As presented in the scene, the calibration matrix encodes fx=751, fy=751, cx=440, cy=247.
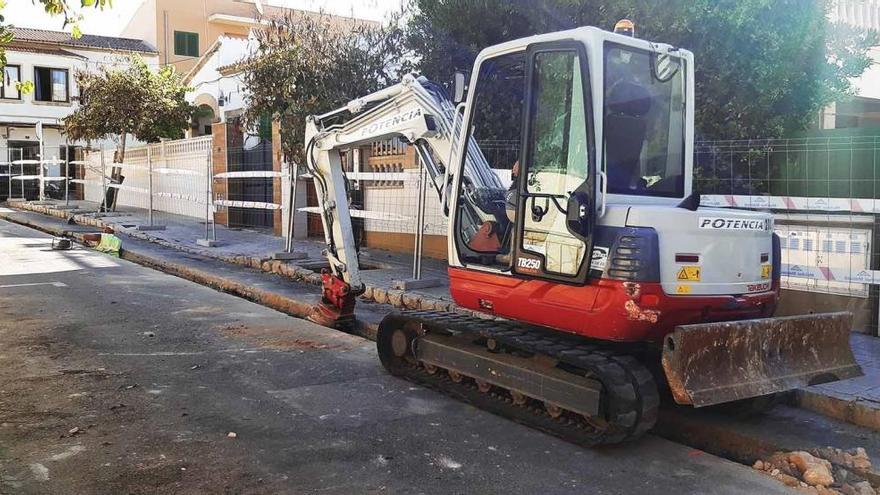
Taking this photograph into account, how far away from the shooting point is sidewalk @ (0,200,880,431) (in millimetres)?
5488

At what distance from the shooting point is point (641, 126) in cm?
512

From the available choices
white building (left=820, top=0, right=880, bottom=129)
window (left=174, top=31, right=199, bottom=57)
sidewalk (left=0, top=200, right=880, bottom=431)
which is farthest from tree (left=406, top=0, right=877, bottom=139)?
window (left=174, top=31, right=199, bottom=57)

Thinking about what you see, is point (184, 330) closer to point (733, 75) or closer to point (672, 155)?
point (672, 155)

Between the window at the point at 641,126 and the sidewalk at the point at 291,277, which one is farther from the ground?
the window at the point at 641,126

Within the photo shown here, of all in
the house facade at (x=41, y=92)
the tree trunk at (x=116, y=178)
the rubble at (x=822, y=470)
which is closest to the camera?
the rubble at (x=822, y=470)

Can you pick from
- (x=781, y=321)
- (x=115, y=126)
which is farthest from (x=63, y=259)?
(x=781, y=321)

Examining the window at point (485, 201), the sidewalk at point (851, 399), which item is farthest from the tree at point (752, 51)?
the sidewalk at point (851, 399)

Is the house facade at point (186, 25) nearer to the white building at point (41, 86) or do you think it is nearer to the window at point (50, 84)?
the white building at point (41, 86)

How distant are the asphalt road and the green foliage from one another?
578 inches

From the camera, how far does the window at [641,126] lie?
16.0 ft

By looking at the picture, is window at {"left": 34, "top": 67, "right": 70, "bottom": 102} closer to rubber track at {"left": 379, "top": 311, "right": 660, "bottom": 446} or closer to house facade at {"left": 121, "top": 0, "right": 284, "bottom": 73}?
house facade at {"left": 121, "top": 0, "right": 284, "bottom": 73}

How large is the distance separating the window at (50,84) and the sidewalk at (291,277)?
68.0ft

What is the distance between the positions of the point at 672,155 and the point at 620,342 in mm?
1449

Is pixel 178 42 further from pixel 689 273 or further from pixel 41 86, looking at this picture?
pixel 689 273
